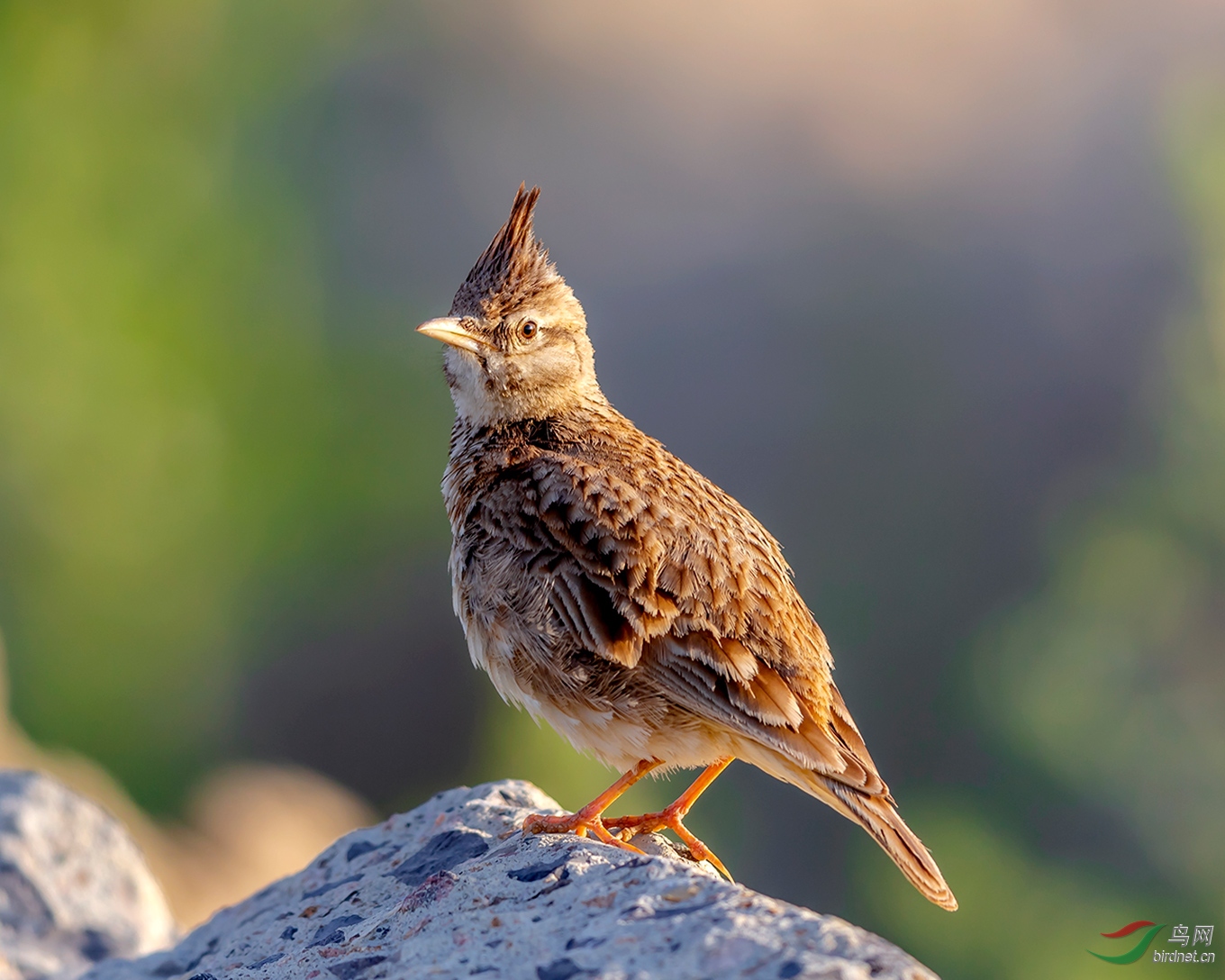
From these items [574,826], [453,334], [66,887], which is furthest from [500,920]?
[66,887]

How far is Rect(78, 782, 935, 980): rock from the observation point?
2215 mm

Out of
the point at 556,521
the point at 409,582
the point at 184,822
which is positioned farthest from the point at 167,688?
the point at 556,521

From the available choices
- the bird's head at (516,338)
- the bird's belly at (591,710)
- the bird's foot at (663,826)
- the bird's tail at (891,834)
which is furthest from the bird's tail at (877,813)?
the bird's head at (516,338)

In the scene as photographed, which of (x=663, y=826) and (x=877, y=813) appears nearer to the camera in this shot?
(x=877, y=813)

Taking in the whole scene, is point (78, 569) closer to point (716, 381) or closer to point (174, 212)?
point (174, 212)

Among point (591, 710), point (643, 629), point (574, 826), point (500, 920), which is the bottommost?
point (574, 826)

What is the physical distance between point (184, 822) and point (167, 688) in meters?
1.25

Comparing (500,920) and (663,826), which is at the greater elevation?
(500,920)

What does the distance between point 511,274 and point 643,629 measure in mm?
1792

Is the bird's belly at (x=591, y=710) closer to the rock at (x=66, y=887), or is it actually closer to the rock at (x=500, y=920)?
the rock at (x=500, y=920)

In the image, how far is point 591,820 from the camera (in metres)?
3.51

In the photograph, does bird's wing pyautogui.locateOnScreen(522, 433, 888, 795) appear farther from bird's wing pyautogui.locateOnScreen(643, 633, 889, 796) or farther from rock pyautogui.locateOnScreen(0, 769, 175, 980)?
rock pyautogui.locateOnScreen(0, 769, 175, 980)

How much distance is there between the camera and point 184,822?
33.6 feet

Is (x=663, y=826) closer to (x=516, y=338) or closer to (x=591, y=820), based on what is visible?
(x=591, y=820)
